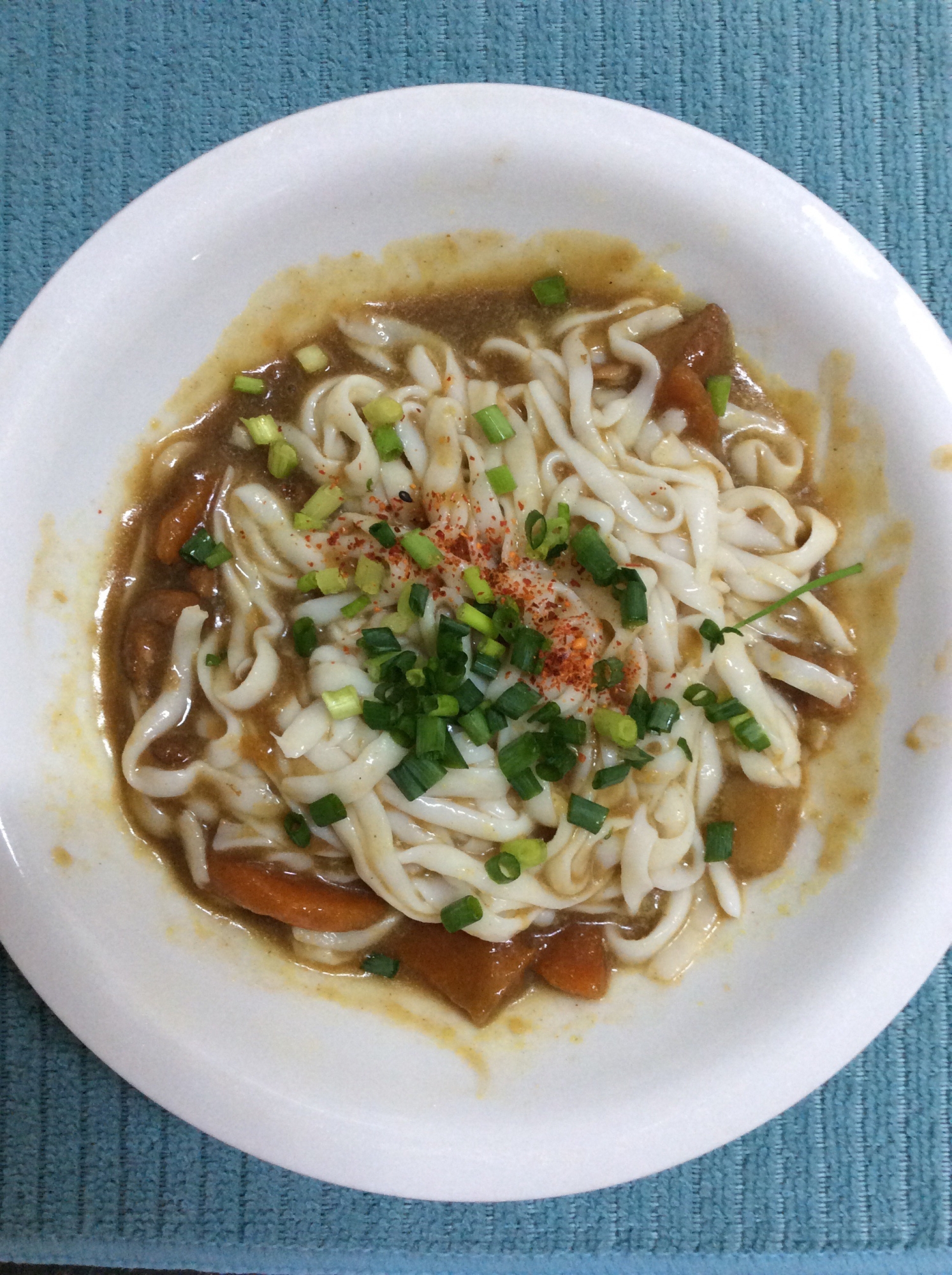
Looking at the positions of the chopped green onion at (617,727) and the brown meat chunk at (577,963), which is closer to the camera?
the chopped green onion at (617,727)

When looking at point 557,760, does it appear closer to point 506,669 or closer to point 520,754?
point 520,754

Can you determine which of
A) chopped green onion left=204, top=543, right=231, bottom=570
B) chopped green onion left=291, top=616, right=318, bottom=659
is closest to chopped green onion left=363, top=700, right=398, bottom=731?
chopped green onion left=291, top=616, right=318, bottom=659

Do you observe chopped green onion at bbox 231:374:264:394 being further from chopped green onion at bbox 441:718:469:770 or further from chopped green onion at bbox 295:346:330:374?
chopped green onion at bbox 441:718:469:770

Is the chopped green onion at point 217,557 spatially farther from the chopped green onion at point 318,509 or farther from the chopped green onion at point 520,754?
the chopped green onion at point 520,754

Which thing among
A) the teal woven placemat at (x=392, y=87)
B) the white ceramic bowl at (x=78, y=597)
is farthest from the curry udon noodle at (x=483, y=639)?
the teal woven placemat at (x=392, y=87)

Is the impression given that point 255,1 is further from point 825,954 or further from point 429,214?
point 825,954

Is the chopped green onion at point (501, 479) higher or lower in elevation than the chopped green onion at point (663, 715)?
higher

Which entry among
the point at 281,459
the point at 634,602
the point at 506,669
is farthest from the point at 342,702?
the point at 634,602

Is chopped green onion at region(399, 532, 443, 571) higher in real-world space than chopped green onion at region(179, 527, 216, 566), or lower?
higher
